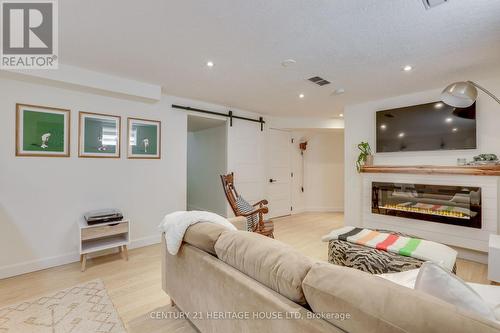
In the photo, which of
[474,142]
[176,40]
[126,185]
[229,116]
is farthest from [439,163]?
[126,185]

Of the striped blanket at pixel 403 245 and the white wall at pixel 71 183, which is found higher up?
the white wall at pixel 71 183

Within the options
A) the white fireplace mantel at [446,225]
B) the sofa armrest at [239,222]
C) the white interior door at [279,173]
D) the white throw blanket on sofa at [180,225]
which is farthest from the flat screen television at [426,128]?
the white throw blanket on sofa at [180,225]

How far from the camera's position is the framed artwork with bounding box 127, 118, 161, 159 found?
11.0 feet

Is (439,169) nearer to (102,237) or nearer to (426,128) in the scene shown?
(426,128)

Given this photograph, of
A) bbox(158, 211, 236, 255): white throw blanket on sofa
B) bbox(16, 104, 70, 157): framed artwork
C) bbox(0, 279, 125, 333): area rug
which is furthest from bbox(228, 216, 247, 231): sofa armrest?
bbox(16, 104, 70, 157): framed artwork

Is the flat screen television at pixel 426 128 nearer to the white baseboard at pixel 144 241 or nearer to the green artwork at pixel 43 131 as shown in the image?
the white baseboard at pixel 144 241

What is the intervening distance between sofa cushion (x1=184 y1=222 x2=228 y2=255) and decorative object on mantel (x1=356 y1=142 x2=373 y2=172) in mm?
3228

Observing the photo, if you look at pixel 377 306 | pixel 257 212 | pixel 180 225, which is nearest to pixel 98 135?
pixel 180 225

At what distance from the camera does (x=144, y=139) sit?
3.46 meters

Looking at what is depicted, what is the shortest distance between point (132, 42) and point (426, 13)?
2.48 m

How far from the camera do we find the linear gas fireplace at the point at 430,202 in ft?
9.63

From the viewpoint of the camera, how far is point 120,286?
2.30 metres

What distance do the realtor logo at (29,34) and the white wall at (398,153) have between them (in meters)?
4.21

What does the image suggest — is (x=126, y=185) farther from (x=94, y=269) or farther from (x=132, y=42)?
(x=132, y=42)
